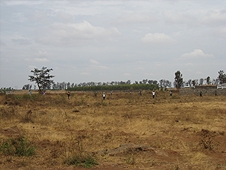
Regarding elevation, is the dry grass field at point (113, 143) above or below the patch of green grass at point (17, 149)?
below

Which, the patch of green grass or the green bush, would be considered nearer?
the green bush

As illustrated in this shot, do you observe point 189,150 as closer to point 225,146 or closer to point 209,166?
point 225,146

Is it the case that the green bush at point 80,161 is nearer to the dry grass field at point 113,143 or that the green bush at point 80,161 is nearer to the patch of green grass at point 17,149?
the dry grass field at point 113,143

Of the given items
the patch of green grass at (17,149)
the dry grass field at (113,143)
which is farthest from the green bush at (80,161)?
the patch of green grass at (17,149)

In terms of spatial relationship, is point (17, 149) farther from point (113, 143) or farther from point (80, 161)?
point (113, 143)

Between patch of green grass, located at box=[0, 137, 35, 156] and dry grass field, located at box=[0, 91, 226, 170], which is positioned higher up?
patch of green grass, located at box=[0, 137, 35, 156]

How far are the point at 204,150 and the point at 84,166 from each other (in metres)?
4.33

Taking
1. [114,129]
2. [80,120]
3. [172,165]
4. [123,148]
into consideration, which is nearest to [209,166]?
[172,165]

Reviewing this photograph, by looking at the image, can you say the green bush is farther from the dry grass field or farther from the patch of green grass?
the patch of green grass

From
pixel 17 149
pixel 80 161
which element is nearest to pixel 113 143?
pixel 80 161

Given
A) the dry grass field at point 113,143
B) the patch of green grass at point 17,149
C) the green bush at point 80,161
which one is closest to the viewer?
the green bush at point 80,161

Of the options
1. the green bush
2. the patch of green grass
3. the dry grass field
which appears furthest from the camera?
the patch of green grass

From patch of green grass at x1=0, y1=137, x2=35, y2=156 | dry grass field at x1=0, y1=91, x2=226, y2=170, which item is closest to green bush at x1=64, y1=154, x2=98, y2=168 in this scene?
dry grass field at x1=0, y1=91, x2=226, y2=170

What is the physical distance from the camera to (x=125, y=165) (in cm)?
774
